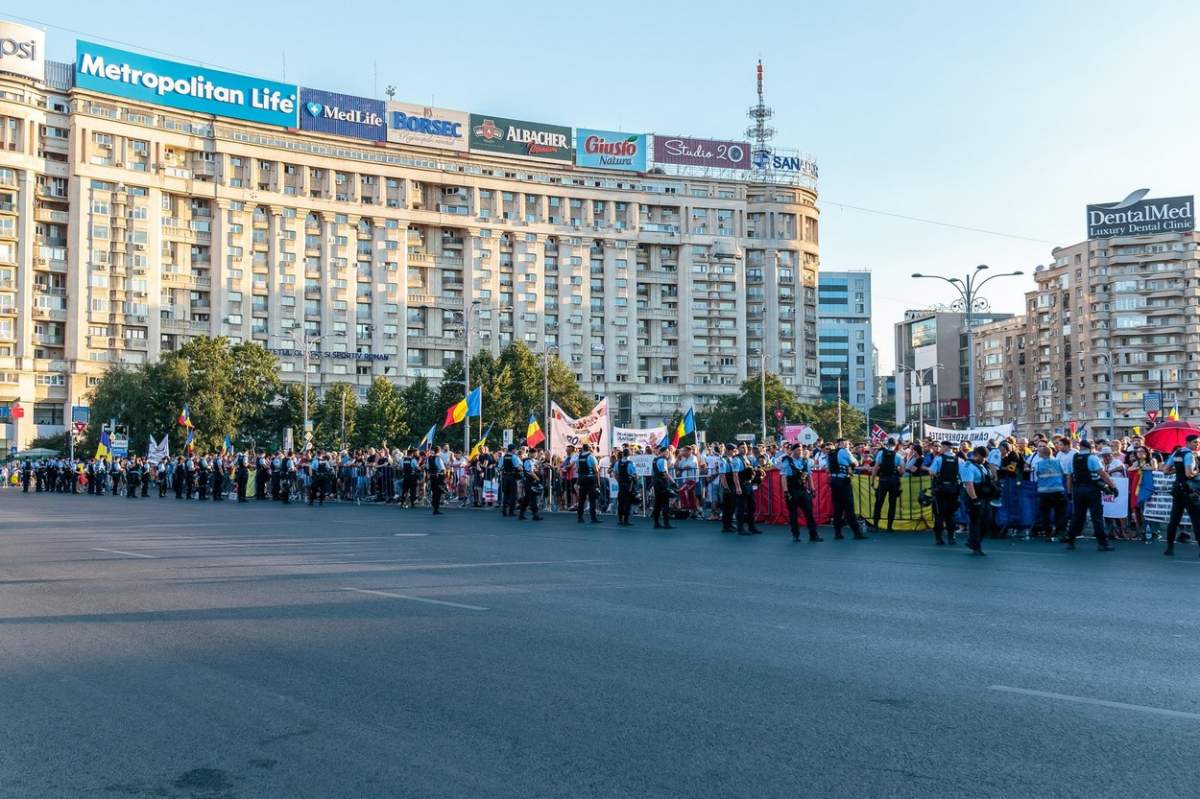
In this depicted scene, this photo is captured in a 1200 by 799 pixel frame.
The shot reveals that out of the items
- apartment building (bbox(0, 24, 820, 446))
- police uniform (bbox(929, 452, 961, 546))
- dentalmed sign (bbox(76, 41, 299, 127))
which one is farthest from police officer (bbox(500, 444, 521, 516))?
dentalmed sign (bbox(76, 41, 299, 127))

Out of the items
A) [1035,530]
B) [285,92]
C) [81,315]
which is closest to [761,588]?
[1035,530]

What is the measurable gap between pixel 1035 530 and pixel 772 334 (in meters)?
106

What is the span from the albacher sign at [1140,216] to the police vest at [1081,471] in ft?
377

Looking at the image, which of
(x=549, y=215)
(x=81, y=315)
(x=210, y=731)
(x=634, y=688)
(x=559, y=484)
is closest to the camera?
(x=210, y=731)

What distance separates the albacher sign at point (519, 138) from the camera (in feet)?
375

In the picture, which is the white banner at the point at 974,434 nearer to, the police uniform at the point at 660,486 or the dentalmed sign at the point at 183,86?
the police uniform at the point at 660,486

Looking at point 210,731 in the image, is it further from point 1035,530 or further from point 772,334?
point 772,334

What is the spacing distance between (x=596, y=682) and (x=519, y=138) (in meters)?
113

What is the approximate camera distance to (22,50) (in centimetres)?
9144

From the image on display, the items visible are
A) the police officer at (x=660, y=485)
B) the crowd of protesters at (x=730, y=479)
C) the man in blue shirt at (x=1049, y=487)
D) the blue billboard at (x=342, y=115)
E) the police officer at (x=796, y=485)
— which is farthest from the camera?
the blue billboard at (x=342, y=115)

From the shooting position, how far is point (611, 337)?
398 ft

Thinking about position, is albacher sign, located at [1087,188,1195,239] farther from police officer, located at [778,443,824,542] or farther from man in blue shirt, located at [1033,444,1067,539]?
police officer, located at [778,443,824,542]

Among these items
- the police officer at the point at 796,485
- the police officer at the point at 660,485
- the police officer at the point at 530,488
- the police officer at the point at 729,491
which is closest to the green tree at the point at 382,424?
the police officer at the point at 530,488

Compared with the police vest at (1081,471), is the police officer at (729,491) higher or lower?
lower
